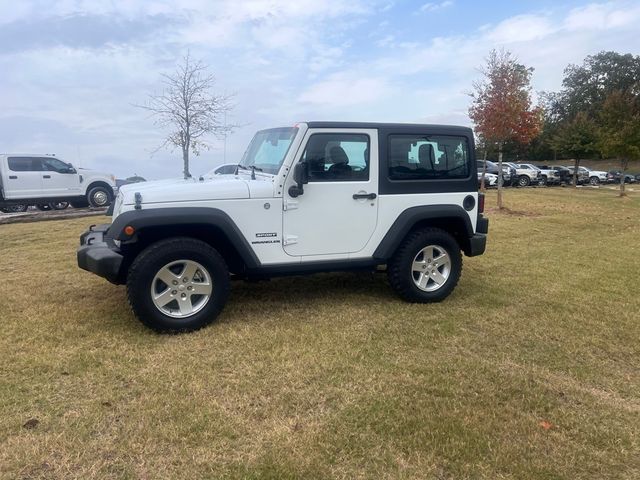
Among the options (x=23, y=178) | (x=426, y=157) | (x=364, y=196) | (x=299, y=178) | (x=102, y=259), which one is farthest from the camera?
(x=23, y=178)

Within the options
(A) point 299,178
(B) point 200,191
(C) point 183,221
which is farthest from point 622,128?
(C) point 183,221

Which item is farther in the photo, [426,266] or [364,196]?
[426,266]

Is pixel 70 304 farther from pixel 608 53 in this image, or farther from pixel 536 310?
pixel 608 53

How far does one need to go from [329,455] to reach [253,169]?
3057 mm

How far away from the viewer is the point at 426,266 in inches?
212

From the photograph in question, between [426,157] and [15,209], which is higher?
[426,157]

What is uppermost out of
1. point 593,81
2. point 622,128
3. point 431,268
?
point 593,81

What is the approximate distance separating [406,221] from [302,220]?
1.10 m

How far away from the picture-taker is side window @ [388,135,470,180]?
511cm

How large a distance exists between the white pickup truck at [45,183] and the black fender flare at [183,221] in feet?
41.7

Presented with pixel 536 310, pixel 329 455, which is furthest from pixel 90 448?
pixel 536 310

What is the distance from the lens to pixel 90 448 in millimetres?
2730

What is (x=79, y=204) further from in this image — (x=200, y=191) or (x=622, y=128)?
(x=622, y=128)

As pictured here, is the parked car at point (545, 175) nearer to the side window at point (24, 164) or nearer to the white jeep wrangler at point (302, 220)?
the side window at point (24, 164)
